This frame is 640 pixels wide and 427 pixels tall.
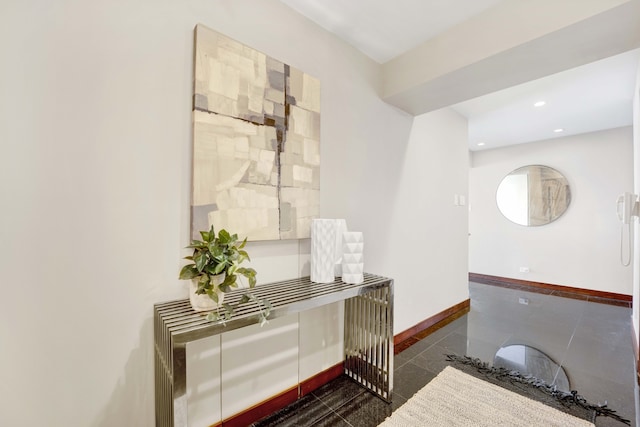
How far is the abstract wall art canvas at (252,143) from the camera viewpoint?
135 centimetres

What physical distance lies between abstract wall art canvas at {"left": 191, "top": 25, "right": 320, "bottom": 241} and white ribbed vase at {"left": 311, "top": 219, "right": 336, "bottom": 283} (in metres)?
Answer: 0.13

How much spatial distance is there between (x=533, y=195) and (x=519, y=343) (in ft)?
10.6

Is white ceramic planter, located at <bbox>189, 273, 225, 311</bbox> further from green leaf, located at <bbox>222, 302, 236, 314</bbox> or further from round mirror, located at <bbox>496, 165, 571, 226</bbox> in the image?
round mirror, located at <bbox>496, 165, 571, 226</bbox>

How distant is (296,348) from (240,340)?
0.41 metres

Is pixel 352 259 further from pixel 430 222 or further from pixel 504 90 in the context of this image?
pixel 504 90

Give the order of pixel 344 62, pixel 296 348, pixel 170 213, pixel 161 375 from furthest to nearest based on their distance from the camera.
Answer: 1. pixel 344 62
2. pixel 296 348
3. pixel 170 213
4. pixel 161 375

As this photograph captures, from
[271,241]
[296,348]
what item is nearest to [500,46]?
[271,241]

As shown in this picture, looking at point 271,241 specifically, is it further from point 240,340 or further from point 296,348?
point 296,348

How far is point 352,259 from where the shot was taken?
1.68 m

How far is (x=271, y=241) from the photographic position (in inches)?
64.7

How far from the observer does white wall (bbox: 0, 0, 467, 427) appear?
979mm

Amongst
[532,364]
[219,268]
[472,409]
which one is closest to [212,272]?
[219,268]

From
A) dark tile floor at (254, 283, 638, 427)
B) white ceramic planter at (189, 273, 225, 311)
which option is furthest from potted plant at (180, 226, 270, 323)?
dark tile floor at (254, 283, 638, 427)

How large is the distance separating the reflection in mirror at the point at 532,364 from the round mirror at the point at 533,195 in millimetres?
3117
